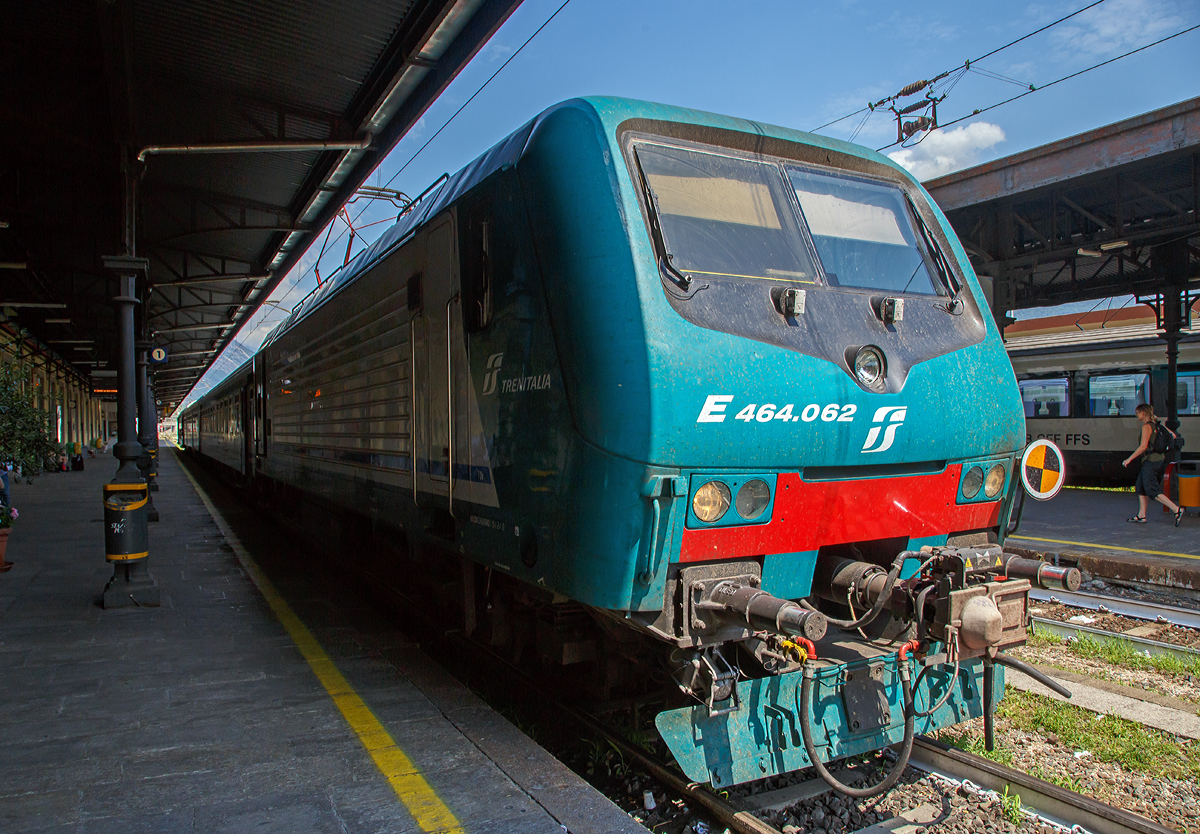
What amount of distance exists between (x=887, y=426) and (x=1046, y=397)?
1717 cm

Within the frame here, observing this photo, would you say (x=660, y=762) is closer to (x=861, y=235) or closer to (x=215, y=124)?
(x=861, y=235)

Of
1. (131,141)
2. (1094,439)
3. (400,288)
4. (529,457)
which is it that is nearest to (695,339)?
(529,457)

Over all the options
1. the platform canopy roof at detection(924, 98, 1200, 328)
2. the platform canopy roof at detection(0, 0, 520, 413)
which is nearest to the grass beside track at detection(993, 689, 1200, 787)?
the platform canopy roof at detection(0, 0, 520, 413)

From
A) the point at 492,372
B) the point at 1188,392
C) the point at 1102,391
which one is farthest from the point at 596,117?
the point at 1102,391

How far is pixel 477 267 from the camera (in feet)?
13.2

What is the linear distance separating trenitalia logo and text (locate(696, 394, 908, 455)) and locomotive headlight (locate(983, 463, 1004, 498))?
0.71 meters

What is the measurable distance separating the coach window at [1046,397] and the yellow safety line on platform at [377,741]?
1625 cm

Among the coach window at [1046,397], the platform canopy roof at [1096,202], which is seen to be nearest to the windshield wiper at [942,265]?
the platform canopy roof at [1096,202]

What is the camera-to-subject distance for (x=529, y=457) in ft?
11.6

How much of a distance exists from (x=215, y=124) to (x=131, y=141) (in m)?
1.32

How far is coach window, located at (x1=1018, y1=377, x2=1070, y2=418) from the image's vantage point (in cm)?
1788

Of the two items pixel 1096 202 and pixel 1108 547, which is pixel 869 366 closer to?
pixel 1108 547

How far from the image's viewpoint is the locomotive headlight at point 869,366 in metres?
3.38

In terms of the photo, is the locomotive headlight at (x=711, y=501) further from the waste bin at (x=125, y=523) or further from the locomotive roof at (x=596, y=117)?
the waste bin at (x=125, y=523)
